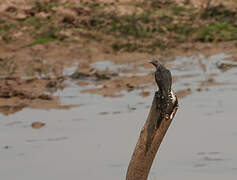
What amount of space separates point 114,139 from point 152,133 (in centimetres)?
331

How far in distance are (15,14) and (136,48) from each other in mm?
2822

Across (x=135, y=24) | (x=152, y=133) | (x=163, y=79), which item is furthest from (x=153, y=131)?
(x=135, y=24)

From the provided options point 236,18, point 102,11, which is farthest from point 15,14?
point 236,18

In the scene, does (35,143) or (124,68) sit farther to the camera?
(124,68)

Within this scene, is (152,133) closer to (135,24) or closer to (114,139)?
(114,139)

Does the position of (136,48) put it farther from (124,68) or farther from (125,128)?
(125,128)

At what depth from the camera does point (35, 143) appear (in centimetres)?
730

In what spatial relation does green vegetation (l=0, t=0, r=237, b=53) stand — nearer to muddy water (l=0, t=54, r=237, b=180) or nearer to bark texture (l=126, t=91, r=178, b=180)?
muddy water (l=0, t=54, r=237, b=180)

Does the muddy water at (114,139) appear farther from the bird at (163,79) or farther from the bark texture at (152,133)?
the bird at (163,79)

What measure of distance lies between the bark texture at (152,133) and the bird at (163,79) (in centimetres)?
3

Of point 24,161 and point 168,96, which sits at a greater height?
point 168,96

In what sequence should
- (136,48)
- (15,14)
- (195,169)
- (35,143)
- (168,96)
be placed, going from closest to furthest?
1. (168,96)
2. (195,169)
3. (35,143)
4. (136,48)
5. (15,14)

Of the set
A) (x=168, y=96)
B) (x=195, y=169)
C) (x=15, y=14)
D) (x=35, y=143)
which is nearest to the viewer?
(x=168, y=96)

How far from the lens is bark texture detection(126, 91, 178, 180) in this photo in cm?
396
